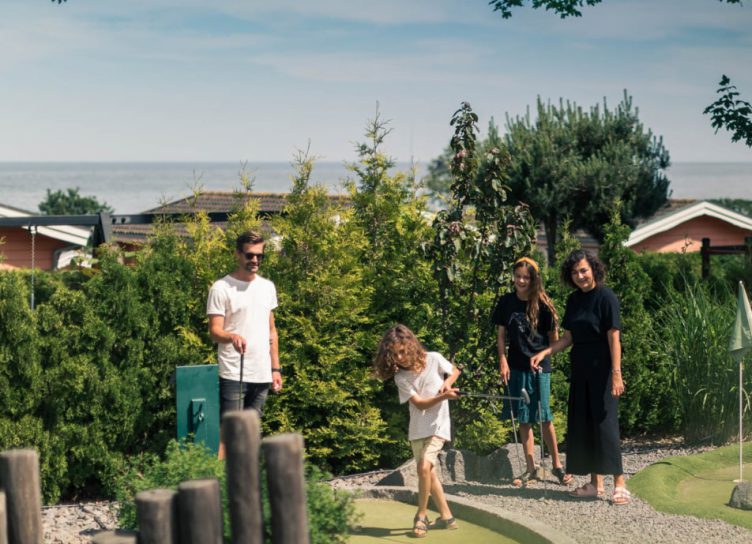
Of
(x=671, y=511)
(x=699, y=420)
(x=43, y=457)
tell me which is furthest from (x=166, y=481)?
(x=699, y=420)

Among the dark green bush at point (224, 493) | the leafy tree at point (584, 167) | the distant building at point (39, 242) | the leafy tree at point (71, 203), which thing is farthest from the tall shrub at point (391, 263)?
the leafy tree at point (71, 203)

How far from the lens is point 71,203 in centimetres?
5844

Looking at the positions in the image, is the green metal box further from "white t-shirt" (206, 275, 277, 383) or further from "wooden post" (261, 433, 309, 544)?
"wooden post" (261, 433, 309, 544)

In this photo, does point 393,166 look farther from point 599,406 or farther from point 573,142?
point 573,142

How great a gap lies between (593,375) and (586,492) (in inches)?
34.7

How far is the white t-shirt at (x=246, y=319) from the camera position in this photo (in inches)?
302

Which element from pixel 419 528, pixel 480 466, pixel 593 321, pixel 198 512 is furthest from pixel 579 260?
pixel 198 512

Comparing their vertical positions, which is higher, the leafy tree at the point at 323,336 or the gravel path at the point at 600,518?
the leafy tree at the point at 323,336

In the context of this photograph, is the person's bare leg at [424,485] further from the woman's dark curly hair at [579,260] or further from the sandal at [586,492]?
the woman's dark curly hair at [579,260]

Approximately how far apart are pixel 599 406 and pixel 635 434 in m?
3.70

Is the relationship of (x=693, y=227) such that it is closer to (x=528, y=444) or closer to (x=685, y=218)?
(x=685, y=218)

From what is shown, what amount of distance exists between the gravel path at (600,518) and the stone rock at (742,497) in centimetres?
41

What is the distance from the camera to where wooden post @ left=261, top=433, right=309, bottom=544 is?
14.1ft

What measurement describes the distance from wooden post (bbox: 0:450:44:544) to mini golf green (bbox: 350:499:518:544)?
260 centimetres
